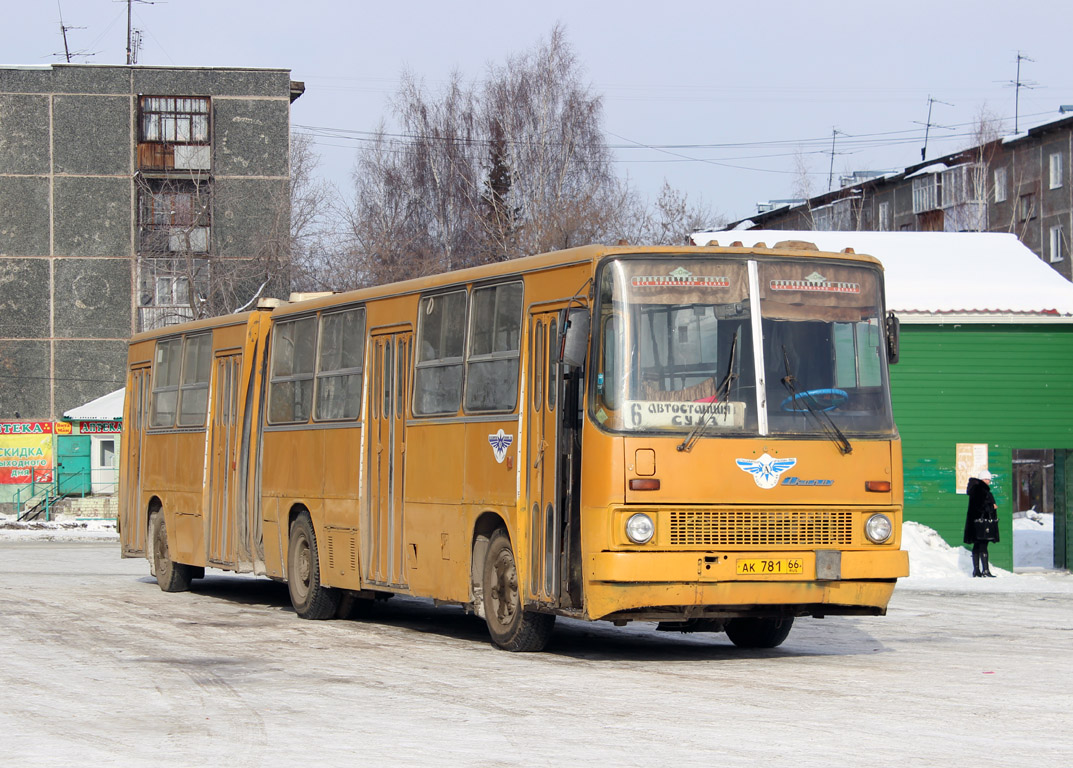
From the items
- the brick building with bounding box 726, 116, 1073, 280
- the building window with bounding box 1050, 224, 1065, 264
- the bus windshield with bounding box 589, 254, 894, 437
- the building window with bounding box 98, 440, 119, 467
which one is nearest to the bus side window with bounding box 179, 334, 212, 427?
the bus windshield with bounding box 589, 254, 894, 437

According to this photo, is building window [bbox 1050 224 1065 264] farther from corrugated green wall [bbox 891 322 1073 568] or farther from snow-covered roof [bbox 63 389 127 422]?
corrugated green wall [bbox 891 322 1073 568]

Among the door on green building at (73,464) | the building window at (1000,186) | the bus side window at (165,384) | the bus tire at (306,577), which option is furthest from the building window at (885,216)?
the bus tire at (306,577)

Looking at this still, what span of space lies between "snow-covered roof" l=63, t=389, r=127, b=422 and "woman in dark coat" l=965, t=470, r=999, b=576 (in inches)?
1184

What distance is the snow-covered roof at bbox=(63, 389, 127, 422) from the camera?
163 feet

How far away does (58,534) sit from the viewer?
1614 inches

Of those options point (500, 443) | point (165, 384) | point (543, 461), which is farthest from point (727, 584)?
point (165, 384)

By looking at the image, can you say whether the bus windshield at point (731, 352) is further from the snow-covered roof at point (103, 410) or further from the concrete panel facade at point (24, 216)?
the concrete panel facade at point (24, 216)

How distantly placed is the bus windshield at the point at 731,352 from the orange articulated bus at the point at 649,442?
15mm

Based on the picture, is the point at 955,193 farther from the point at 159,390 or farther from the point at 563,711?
the point at 563,711

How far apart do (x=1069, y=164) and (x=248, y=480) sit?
5438 cm

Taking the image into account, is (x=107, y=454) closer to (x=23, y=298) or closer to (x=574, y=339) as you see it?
(x=23, y=298)

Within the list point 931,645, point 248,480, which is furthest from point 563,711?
point 248,480

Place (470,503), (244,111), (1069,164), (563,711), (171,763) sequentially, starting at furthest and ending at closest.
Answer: (1069,164)
(244,111)
(470,503)
(563,711)
(171,763)

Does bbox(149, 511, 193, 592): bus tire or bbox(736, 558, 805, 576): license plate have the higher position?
bbox(736, 558, 805, 576): license plate
